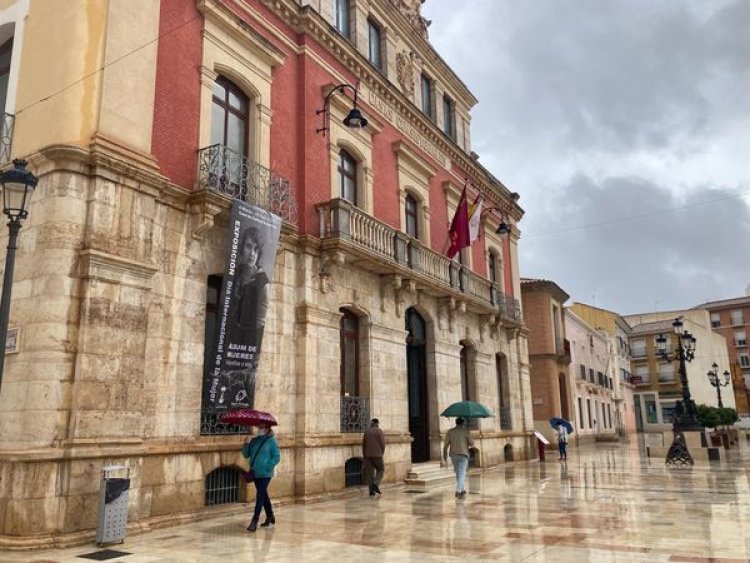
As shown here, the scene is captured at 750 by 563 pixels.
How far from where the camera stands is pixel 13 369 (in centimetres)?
927

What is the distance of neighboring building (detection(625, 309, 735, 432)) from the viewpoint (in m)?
69.9

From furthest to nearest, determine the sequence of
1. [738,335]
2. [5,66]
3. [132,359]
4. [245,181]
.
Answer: [738,335]
[245,181]
[5,66]
[132,359]

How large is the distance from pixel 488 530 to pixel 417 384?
994 centimetres

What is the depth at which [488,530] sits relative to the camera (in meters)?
9.63

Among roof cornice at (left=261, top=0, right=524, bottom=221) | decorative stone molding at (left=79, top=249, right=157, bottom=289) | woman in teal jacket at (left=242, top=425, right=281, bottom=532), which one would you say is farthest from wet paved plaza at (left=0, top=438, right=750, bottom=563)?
roof cornice at (left=261, top=0, right=524, bottom=221)

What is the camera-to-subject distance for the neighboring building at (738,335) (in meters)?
77.1

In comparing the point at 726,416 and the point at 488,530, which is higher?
the point at 726,416

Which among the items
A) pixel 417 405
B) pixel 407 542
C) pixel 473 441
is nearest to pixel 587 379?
pixel 473 441

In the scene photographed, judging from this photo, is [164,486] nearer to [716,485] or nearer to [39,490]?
[39,490]

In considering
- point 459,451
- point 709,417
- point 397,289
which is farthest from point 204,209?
point 709,417

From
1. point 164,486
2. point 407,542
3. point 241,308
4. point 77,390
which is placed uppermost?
point 241,308

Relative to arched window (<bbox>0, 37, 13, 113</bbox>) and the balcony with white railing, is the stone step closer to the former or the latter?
the balcony with white railing

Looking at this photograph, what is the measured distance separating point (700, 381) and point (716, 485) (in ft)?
209

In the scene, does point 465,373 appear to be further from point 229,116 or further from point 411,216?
point 229,116
